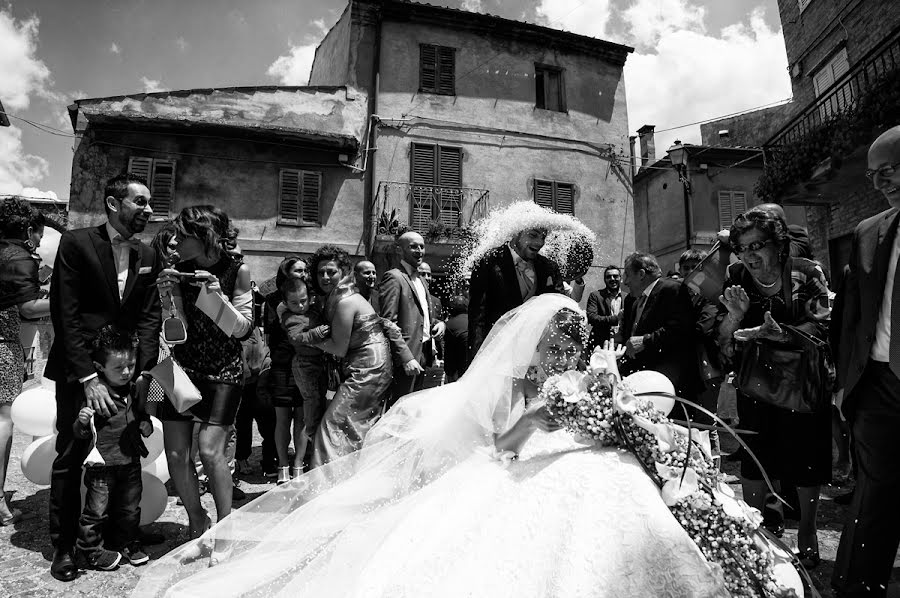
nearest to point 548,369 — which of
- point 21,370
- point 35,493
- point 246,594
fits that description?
point 246,594

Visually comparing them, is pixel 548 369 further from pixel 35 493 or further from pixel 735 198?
pixel 735 198

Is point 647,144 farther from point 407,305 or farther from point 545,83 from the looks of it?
point 407,305

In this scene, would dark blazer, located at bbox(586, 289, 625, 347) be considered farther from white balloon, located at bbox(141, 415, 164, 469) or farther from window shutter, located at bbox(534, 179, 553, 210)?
window shutter, located at bbox(534, 179, 553, 210)

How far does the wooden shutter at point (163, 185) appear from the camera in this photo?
13.3 m

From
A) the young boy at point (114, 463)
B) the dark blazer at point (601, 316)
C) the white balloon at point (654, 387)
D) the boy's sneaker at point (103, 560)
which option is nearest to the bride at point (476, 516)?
the white balloon at point (654, 387)

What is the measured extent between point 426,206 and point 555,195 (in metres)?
4.05

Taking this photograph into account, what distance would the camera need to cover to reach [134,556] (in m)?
2.99

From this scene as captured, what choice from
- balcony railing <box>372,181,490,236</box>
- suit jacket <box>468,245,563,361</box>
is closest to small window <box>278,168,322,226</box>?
balcony railing <box>372,181,490,236</box>

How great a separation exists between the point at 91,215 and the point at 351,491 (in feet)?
45.3

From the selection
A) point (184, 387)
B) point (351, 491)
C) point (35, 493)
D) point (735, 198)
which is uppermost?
point (735, 198)

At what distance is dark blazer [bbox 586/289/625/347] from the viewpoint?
593cm

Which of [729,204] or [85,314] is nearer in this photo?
[85,314]

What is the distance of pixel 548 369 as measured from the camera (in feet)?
7.50

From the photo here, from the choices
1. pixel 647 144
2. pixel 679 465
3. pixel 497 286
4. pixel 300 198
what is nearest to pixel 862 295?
pixel 679 465
